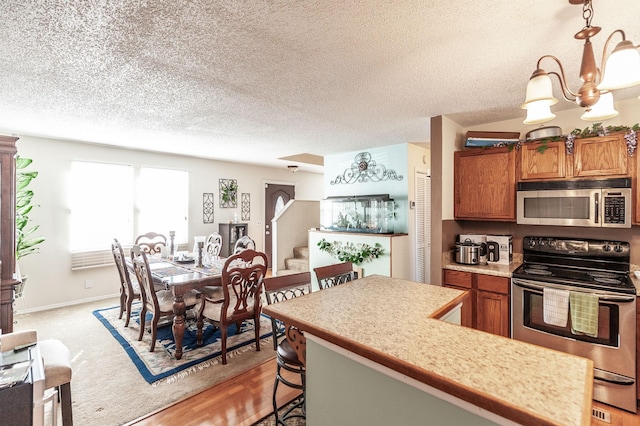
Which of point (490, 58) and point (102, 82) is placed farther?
point (102, 82)

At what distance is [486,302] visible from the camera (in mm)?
2785

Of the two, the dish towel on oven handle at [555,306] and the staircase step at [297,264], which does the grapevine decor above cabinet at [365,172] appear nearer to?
the staircase step at [297,264]

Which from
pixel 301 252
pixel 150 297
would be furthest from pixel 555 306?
pixel 301 252

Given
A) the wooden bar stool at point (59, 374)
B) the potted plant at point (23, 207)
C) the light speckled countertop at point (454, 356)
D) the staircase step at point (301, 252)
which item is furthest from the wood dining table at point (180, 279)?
the staircase step at point (301, 252)

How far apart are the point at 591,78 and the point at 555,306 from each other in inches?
72.6

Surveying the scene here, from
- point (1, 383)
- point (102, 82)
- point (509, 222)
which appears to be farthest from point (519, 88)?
point (1, 383)

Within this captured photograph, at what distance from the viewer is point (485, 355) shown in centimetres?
98

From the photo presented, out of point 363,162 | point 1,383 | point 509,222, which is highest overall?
point 363,162

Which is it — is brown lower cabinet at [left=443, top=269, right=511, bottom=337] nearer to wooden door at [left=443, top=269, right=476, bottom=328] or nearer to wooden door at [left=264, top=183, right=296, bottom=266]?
wooden door at [left=443, top=269, right=476, bottom=328]

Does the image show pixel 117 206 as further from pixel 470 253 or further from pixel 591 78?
pixel 591 78

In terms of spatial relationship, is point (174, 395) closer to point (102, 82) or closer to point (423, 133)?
point (102, 82)

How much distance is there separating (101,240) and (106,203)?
23.8 inches

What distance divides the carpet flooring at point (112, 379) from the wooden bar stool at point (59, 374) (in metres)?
0.41

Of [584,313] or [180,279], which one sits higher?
[180,279]
